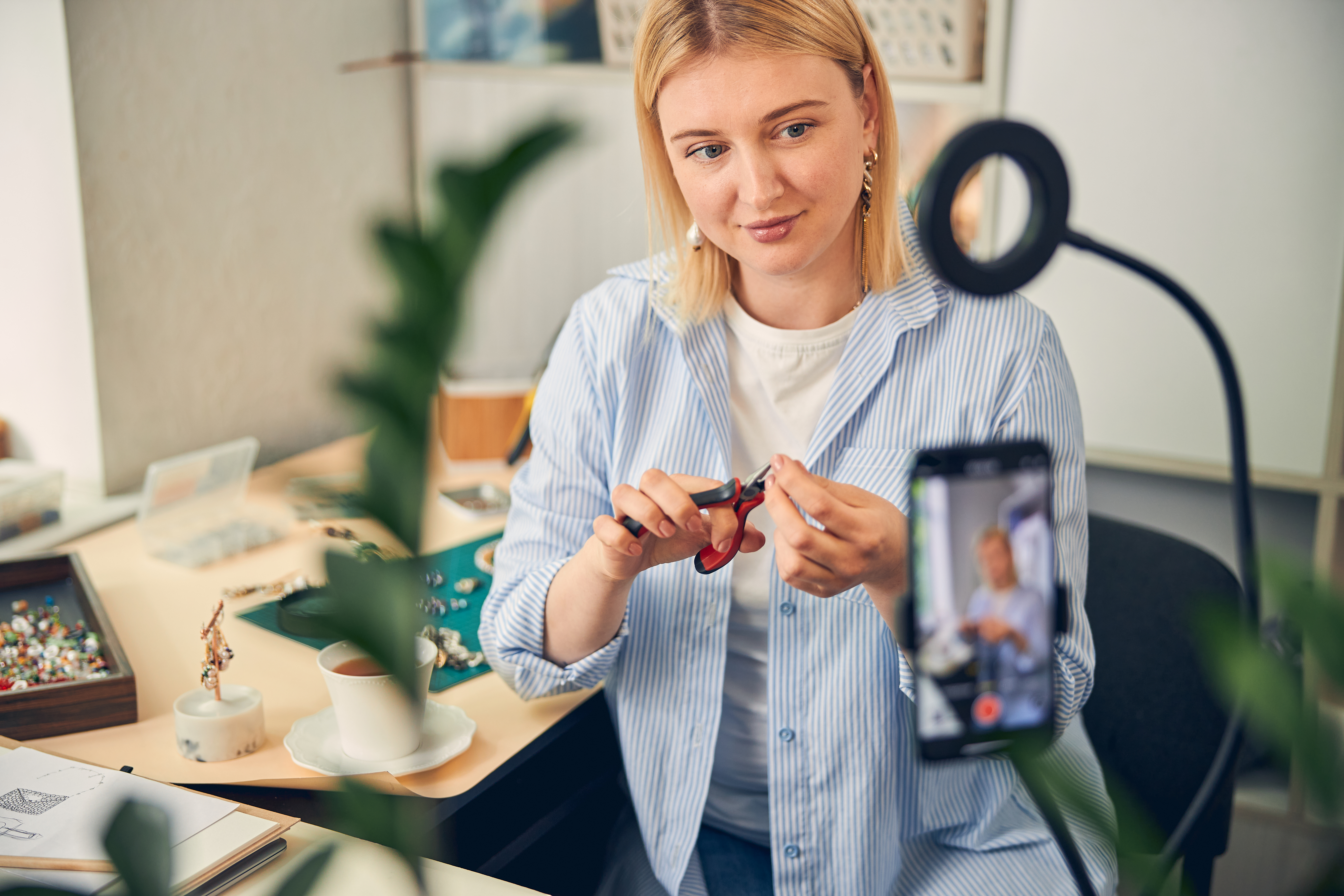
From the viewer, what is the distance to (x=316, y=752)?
0.89m

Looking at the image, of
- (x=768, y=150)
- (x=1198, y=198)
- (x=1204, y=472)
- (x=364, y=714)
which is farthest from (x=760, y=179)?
(x=1204, y=472)

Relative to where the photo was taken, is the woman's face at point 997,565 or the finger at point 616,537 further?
the finger at point 616,537

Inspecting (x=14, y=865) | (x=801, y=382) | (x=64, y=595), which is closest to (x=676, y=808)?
(x=801, y=382)

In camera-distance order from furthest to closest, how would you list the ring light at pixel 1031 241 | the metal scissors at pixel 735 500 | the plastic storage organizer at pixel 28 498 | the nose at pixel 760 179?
the plastic storage organizer at pixel 28 498
the nose at pixel 760 179
the metal scissors at pixel 735 500
the ring light at pixel 1031 241

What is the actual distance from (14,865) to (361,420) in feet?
2.47

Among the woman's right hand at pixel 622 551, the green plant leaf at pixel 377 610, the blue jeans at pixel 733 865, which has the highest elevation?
the green plant leaf at pixel 377 610

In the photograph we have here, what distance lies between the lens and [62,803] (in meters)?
0.76

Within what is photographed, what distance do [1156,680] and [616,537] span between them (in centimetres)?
61

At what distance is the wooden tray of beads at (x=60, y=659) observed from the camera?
908mm

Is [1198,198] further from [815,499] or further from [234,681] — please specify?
[234,681]

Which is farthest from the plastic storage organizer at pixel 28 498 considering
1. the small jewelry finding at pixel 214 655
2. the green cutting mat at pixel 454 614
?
the small jewelry finding at pixel 214 655

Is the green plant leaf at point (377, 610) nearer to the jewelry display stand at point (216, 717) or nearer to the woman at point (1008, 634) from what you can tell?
the woman at point (1008, 634)

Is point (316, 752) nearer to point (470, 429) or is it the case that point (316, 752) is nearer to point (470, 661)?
point (470, 661)

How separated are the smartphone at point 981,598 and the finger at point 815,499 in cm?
39
